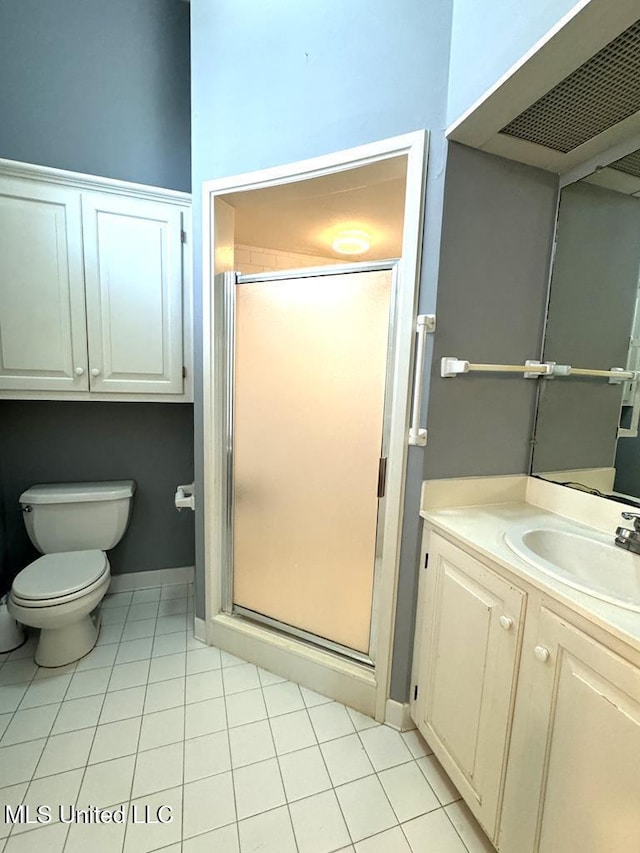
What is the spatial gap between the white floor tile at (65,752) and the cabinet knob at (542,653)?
4.92ft

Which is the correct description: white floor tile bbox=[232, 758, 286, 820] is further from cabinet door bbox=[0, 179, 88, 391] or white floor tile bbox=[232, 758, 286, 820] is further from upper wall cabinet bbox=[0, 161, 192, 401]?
cabinet door bbox=[0, 179, 88, 391]

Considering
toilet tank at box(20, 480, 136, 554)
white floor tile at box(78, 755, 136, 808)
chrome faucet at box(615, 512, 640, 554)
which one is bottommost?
white floor tile at box(78, 755, 136, 808)

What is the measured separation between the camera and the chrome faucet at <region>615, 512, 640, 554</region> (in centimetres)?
103

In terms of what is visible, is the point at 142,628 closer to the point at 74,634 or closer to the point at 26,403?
the point at 74,634

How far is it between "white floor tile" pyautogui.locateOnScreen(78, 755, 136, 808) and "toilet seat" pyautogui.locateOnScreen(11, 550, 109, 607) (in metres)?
0.63

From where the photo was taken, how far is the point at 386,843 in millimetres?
1087

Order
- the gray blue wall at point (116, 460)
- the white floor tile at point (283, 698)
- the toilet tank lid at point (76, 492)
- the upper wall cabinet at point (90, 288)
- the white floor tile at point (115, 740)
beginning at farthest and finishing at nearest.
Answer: the gray blue wall at point (116, 460)
the toilet tank lid at point (76, 492)
the upper wall cabinet at point (90, 288)
the white floor tile at point (283, 698)
the white floor tile at point (115, 740)

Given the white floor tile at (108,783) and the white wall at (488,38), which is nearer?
the white wall at (488,38)

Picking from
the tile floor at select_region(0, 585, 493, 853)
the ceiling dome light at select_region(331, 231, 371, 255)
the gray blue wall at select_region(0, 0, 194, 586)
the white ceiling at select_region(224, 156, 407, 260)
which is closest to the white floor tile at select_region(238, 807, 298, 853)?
the tile floor at select_region(0, 585, 493, 853)

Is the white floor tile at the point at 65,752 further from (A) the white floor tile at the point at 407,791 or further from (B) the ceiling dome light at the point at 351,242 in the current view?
(B) the ceiling dome light at the point at 351,242

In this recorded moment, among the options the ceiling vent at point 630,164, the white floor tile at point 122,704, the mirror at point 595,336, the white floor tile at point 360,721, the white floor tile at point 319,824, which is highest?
the ceiling vent at point 630,164

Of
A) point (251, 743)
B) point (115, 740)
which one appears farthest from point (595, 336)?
point (115, 740)

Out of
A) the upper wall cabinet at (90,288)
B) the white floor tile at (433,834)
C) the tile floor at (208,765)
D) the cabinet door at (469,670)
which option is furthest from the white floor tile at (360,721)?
the upper wall cabinet at (90,288)

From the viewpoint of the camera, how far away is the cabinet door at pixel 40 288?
5.30 feet
